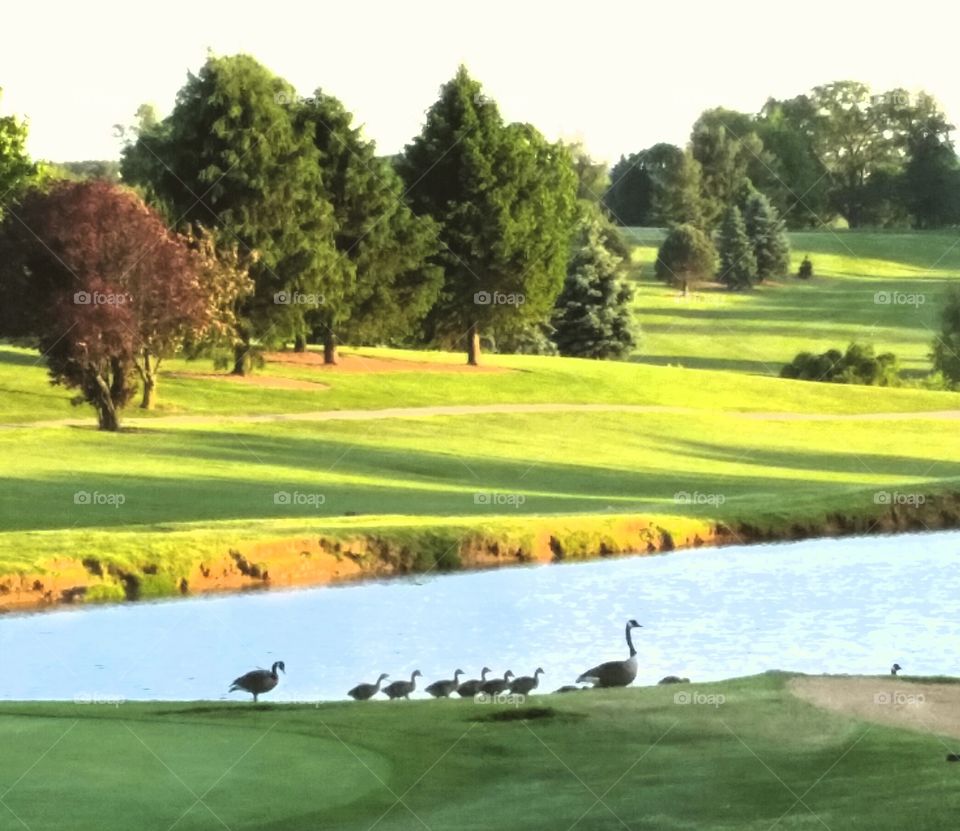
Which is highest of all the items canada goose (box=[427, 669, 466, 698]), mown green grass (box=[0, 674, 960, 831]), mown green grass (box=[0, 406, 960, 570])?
mown green grass (box=[0, 674, 960, 831])

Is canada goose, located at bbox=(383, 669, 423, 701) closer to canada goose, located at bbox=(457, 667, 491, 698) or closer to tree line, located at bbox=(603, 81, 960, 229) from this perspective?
canada goose, located at bbox=(457, 667, 491, 698)

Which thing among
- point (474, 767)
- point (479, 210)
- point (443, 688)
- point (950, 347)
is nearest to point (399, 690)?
point (443, 688)

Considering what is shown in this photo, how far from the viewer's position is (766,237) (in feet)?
356

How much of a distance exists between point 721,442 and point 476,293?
14.6 m

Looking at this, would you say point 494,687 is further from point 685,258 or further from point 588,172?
point 588,172

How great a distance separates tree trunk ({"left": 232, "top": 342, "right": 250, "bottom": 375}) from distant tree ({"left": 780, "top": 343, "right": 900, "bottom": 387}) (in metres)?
27.7

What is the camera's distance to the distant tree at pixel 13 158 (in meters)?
65.9

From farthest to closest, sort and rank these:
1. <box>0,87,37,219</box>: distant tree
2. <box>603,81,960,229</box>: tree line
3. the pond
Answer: <box>603,81,960,229</box>: tree line
<box>0,87,37,219</box>: distant tree
the pond

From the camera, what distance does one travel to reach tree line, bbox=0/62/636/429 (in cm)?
4972

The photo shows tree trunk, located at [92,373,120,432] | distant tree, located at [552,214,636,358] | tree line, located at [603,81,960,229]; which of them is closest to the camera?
tree trunk, located at [92,373,120,432]

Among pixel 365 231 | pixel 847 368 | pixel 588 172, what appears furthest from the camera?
pixel 588 172

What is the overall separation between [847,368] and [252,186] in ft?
102

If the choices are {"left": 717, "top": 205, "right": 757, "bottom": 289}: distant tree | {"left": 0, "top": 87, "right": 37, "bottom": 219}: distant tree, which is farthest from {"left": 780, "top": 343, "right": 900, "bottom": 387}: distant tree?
{"left": 0, "top": 87, "right": 37, "bottom": 219}: distant tree

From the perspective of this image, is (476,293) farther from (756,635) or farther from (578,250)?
(756,635)
